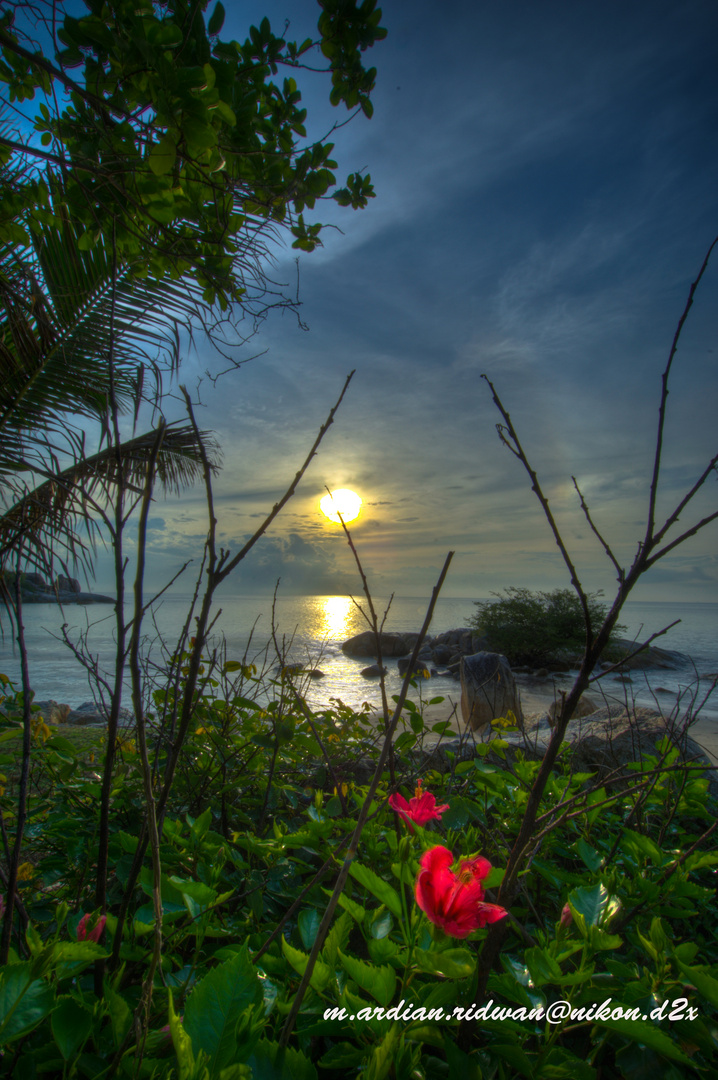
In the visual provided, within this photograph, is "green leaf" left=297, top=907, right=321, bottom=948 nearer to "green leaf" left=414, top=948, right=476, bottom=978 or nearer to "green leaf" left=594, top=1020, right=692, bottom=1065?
"green leaf" left=414, top=948, right=476, bottom=978

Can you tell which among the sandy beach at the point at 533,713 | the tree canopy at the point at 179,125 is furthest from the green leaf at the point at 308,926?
the sandy beach at the point at 533,713

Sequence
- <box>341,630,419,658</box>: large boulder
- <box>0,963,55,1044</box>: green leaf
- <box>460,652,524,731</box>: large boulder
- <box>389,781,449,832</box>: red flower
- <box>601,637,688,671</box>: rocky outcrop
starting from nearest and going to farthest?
<box>0,963,55,1044</box>: green leaf < <box>389,781,449,832</box>: red flower < <box>460,652,524,731</box>: large boulder < <box>601,637,688,671</box>: rocky outcrop < <box>341,630,419,658</box>: large boulder

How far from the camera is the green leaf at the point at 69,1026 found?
52 cm

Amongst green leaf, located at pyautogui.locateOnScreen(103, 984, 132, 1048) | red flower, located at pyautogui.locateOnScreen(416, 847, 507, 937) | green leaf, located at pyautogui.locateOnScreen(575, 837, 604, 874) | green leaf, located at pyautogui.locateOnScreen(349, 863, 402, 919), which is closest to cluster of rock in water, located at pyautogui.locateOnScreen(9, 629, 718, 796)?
green leaf, located at pyautogui.locateOnScreen(575, 837, 604, 874)

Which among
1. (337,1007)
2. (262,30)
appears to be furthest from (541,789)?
(262,30)

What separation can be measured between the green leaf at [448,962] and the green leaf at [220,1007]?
0.20 m

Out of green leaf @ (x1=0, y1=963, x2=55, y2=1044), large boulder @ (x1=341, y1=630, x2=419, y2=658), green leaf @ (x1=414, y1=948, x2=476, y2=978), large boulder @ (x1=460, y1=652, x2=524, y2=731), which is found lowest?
large boulder @ (x1=341, y1=630, x2=419, y2=658)

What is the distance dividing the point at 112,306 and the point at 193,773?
1.58 m

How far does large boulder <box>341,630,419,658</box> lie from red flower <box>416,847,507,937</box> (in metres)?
14.7

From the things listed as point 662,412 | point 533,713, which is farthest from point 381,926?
point 533,713

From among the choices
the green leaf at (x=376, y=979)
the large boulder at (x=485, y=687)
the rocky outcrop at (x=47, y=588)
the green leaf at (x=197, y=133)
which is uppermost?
the green leaf at (x=197, y=133)

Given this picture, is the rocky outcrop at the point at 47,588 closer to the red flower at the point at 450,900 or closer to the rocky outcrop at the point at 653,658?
the red flower at the point at 450,900

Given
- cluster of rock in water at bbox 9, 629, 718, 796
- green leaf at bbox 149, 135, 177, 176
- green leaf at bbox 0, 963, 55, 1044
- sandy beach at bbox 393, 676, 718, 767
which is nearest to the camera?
green leaf at bbox 0, 963, 55, 1044

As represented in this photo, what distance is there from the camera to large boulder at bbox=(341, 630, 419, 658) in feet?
52.6
